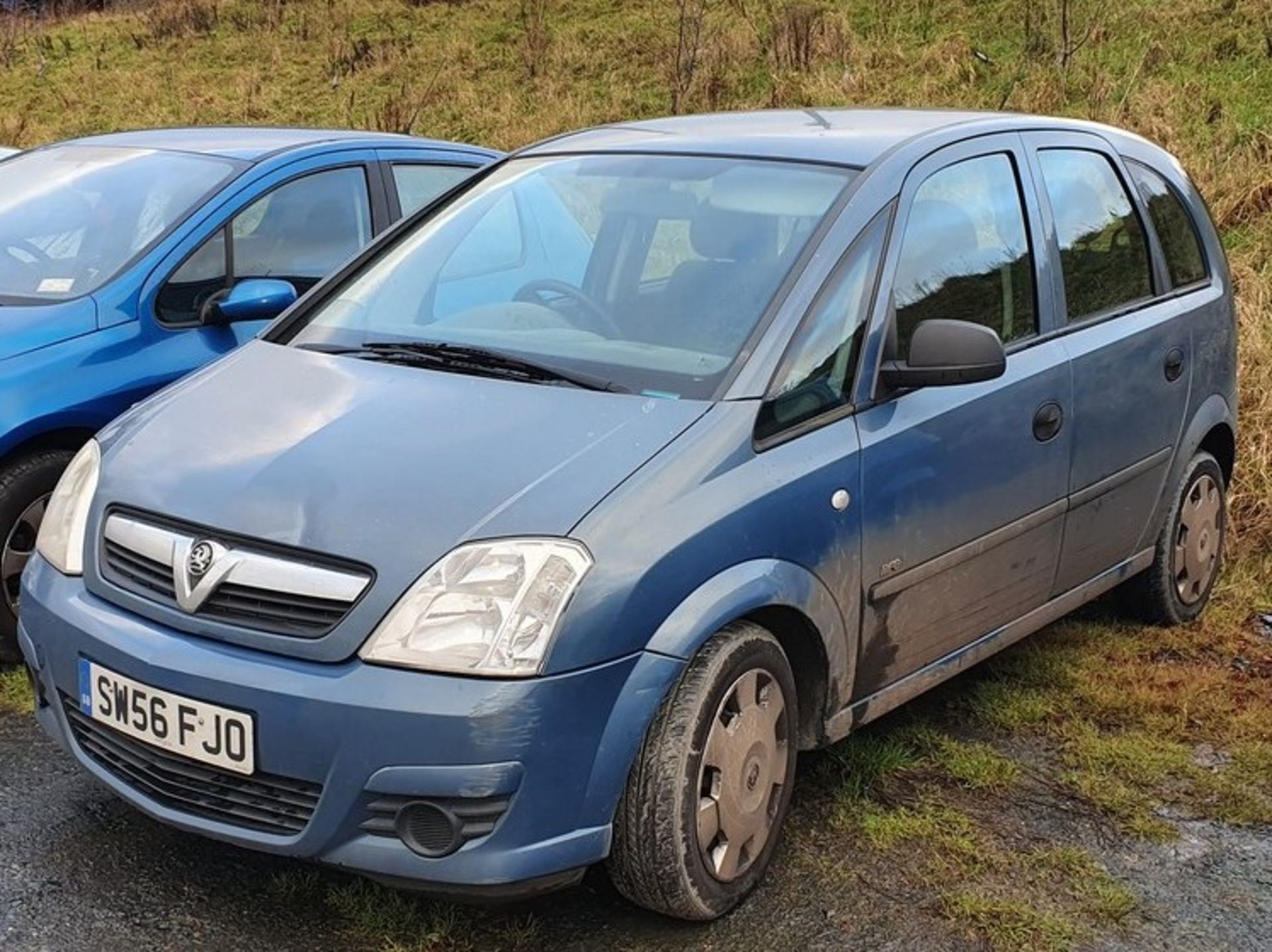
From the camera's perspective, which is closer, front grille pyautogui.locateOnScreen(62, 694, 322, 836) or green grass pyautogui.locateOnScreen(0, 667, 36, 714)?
front grille pyautogui.locateOnScreen(62, 694, 322, 836)

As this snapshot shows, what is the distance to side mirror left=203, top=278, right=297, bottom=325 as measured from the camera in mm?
4641

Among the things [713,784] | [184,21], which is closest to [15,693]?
[713,784]

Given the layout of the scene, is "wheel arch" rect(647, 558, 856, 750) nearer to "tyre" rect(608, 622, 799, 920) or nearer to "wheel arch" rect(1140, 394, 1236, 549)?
"tyre" rect(608, 622, 799, 920)

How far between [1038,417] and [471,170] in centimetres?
307

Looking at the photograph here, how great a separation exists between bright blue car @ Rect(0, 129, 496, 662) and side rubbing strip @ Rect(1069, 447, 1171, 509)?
2.59 meters

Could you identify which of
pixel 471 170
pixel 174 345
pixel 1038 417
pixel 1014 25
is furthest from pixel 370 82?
pixel 1038 417

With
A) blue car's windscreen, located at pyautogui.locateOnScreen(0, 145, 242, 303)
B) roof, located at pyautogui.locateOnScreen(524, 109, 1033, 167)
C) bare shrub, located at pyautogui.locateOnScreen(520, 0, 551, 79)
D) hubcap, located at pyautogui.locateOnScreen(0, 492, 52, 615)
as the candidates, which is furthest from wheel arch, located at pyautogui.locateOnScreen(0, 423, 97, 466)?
bare shrub, located at pyautogui.locateOnScreen(520, 0, 551, 79)

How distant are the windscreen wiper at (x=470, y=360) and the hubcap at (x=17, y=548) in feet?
3.90

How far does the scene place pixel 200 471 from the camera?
302cm

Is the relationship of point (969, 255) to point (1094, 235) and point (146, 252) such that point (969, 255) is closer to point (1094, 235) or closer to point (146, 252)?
point (1094, 235)

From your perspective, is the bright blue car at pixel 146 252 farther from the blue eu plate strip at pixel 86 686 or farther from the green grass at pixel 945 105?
the blue eu plate strip at pixel 86 686

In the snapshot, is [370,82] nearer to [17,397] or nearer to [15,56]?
[15,56]

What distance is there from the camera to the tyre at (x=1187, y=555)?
4.76 meters

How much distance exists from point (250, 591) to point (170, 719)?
0.30 metres
